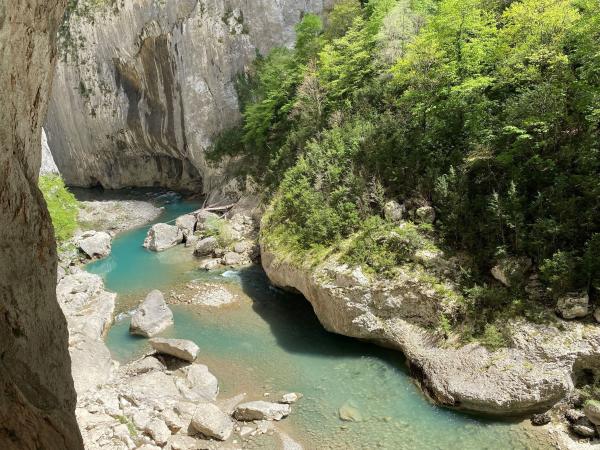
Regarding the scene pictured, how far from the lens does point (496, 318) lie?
42.1ft

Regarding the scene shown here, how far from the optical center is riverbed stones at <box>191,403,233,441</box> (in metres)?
11.5

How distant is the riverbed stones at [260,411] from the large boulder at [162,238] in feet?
55.8

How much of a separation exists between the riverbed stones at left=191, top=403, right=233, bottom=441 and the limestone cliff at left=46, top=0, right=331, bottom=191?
25.8 metres

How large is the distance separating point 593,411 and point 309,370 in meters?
7.64

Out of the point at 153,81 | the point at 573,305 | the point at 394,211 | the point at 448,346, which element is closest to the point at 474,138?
the point at 394,211

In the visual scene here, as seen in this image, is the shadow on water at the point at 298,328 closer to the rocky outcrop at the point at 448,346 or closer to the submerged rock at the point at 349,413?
the rocky outcrop at the point at 448,346

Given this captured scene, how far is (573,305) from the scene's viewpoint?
11898 millimetres

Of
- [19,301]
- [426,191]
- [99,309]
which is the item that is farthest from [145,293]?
[19,301]

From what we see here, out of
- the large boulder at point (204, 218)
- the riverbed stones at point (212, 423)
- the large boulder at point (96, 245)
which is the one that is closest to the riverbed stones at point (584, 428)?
the riverbed stones at point (212, 423)

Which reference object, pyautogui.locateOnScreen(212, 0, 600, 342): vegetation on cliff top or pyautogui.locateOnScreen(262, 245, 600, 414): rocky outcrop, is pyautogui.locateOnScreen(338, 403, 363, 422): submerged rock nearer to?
pyautogui.locateOnScreen(262, 245, 600, 414): rocky outcrop

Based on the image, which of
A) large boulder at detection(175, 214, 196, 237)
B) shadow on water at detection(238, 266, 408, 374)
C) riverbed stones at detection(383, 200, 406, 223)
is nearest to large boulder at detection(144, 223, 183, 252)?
large boulder at detection(175, 214, 196, 237)

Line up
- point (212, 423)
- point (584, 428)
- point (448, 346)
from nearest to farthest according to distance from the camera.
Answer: point (584, 428) < point (212, 423) < point (448, 346)

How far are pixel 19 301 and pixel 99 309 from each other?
1532 cm

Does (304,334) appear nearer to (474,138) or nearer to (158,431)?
(158,431)
